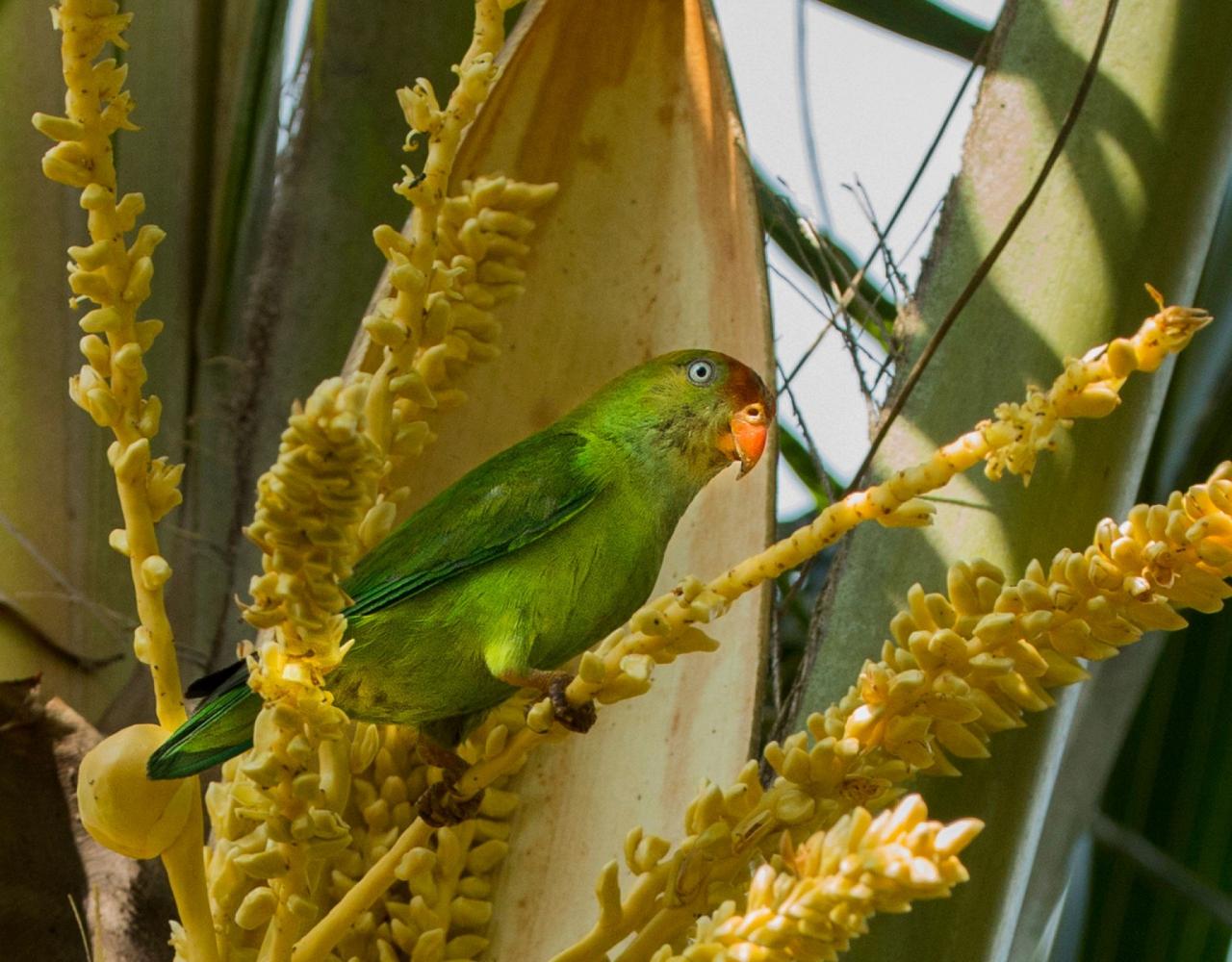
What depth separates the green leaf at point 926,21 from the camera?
1736 millimetres

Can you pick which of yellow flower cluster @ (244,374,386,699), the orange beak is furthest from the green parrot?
yellow flower cluster @ (244,374,386,699)

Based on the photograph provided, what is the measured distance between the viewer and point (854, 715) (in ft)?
3.01

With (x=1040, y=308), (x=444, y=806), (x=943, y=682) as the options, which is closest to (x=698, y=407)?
(x=1040, y=308)

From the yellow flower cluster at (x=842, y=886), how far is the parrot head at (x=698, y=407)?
23.5 inches

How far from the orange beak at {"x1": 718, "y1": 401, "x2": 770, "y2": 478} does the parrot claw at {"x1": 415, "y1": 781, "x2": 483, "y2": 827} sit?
0.38 m

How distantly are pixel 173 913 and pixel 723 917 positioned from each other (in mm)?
694

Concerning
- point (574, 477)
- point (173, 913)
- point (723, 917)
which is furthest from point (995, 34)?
point (173, 913)

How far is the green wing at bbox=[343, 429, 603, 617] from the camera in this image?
1.40 metres

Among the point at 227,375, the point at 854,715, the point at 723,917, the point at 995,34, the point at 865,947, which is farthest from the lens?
the point at 227,375

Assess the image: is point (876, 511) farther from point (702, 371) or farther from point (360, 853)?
point (360, 853)

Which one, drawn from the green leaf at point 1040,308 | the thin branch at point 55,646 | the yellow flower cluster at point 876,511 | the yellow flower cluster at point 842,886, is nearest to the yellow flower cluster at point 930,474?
the yellow flower cluster at point 876,511

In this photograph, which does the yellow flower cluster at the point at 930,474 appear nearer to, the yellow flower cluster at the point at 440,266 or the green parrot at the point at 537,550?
the yellow flower cluster at the point at 440,266

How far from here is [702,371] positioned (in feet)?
4.52

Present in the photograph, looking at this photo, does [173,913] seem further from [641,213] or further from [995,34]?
[995,34]
